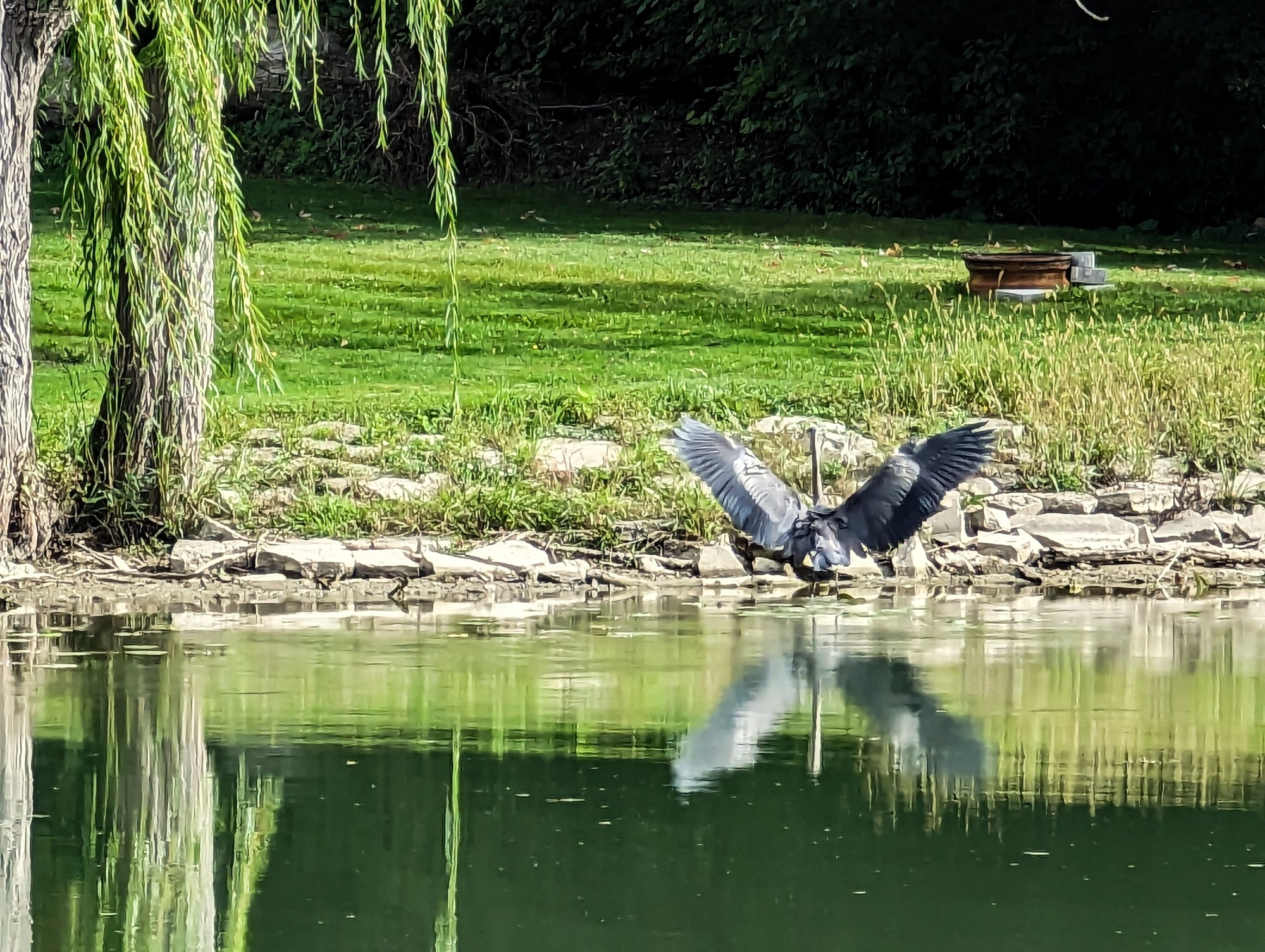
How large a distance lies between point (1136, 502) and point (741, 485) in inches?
79.9

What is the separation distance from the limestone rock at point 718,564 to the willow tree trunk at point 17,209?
8.81ft

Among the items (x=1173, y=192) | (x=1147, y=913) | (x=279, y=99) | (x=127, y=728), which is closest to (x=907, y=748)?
(x=1147, y=913)

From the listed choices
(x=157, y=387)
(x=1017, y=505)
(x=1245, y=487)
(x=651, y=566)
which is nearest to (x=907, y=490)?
(x=651, y=566)

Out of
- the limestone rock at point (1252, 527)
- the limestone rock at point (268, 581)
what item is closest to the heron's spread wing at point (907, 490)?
the limestone rock at point (1252, 527)

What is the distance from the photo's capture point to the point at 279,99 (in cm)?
3231

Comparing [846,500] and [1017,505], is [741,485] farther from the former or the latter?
[1017,505]

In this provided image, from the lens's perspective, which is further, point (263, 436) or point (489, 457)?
point (263, 436)

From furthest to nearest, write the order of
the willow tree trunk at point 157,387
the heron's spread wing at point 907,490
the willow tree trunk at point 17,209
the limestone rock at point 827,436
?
the limestone rock at point 827,436 → the heron's spread wing at point 907,490 → the willow tree trunk at point 157,387 → the willow tree trunk at point 17,209

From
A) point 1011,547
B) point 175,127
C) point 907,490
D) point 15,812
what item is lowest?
point 15,812

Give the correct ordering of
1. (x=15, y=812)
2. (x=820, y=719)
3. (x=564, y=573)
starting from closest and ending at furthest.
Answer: (x=15, y=812)
(x=820, y=719)
(x=564, y=573)

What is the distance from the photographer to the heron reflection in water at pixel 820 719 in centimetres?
685

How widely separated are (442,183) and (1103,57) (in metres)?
20.4

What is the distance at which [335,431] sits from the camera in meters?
12.0

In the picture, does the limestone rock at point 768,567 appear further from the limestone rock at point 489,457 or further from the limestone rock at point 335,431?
the limestone rock at point 335,431
